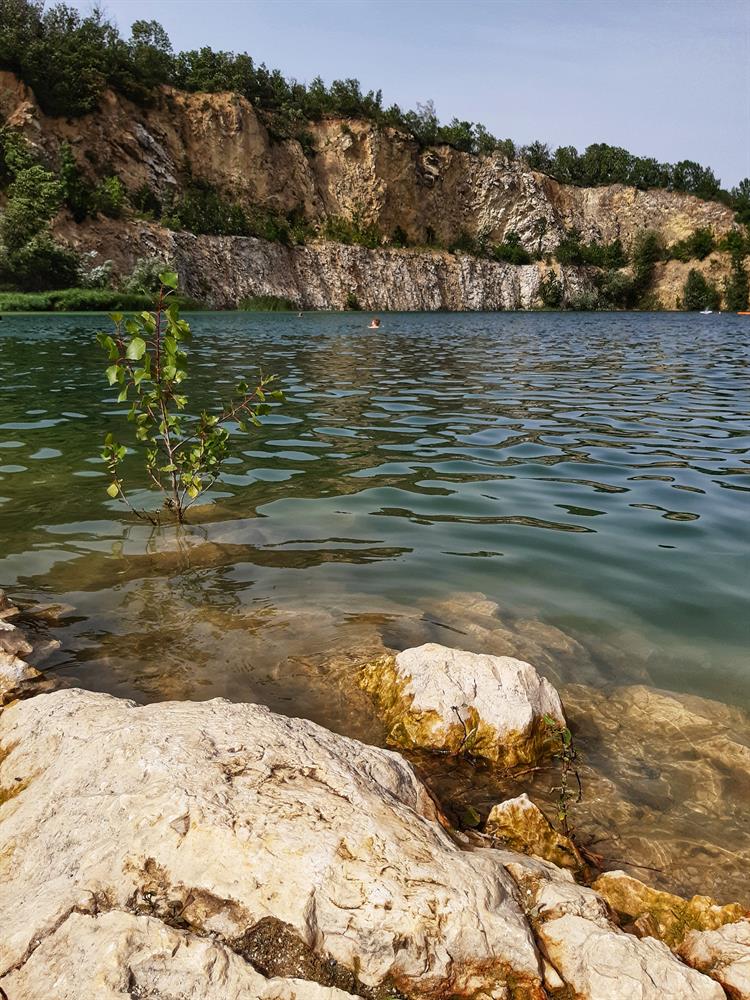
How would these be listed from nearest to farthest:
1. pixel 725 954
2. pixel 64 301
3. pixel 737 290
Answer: pixel 725 954, pixel 64 301, pixel 737 290

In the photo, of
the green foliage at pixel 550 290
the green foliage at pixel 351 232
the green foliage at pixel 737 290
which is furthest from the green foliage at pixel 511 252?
the green foliage at pixel 737 290

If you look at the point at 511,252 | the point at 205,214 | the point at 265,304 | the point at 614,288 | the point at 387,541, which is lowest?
the point at 387,541

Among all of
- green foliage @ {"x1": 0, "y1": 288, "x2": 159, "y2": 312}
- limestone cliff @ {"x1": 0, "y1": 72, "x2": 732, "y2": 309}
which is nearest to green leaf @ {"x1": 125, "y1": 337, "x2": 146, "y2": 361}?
green foliage @ {"x1": 0, "y1": 288, "x2": 159, "y2": 312}

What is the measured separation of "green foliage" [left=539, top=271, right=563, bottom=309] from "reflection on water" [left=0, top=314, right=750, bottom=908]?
68980 mm

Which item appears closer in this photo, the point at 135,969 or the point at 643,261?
the point at 135,969

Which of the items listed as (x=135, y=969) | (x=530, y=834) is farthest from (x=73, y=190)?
(x=135, y=969)

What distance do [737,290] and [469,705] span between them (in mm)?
88460

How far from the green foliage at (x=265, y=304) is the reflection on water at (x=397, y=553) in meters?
43.7

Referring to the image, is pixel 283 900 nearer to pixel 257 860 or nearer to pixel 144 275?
pixel 257 860

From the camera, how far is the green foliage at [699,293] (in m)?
79.3

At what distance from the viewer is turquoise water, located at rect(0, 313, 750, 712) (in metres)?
4.31

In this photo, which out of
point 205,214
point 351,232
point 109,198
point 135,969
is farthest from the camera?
point 351,232

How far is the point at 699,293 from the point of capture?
260 feet

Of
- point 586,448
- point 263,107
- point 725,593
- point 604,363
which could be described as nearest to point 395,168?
point 263,107
